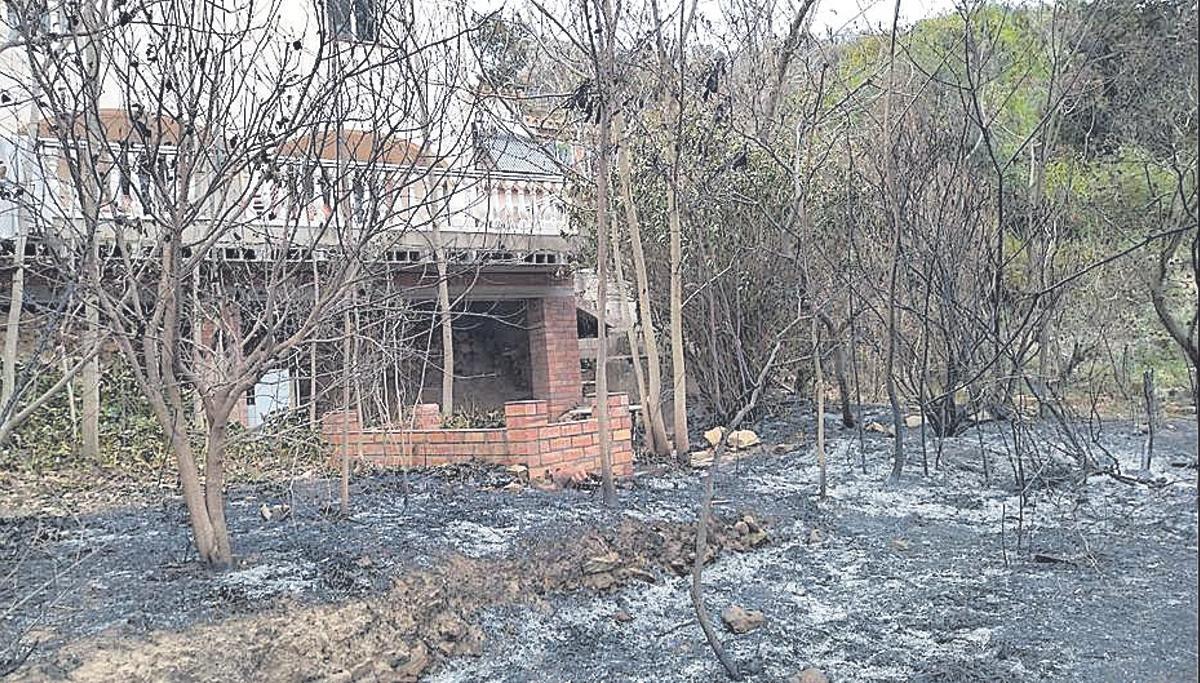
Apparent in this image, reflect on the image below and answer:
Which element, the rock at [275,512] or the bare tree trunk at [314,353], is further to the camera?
the rock at [275,512]

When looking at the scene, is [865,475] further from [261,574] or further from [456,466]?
[261,574]

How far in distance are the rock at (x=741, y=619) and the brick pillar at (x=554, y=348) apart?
653 cm

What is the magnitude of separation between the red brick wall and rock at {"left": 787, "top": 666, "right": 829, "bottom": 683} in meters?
2.64

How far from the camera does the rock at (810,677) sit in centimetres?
272

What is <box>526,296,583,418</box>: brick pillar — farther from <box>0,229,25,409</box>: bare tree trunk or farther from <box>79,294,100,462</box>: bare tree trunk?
<box>0,229,25,409</box>: bare tree trunk

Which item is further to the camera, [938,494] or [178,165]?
[938,494]

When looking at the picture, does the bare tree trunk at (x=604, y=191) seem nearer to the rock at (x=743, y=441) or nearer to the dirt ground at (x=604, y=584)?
the dirt ground at (x=604, y=584)

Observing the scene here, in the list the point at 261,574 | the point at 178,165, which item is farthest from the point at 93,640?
the point at 178,165

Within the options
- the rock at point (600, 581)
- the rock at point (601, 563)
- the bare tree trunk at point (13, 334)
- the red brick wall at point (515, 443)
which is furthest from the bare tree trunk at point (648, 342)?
the bare tree trunk at point (13, 334)

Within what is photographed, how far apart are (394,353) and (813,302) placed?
2554 millimetres

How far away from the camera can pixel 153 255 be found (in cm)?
331

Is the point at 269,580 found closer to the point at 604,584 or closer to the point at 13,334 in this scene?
the point at 604,584

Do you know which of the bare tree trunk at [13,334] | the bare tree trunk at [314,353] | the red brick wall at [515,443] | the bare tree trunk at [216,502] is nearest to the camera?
the bare tree trunk at [216,502]

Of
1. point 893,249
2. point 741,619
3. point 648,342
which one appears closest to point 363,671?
point 741,619
